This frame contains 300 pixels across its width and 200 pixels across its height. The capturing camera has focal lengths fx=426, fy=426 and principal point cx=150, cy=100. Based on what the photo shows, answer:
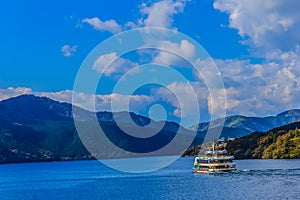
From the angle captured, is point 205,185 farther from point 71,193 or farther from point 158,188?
point 71,193

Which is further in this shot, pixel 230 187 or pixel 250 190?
pixel 230 187

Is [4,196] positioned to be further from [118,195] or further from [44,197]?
[118,195]

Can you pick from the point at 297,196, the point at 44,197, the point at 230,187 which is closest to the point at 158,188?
the point at 230,187

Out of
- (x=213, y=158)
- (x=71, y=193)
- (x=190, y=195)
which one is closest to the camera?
(x=190, y=195)

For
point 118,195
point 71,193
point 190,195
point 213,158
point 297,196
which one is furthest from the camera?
point 213,158

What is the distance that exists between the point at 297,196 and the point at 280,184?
2324 centimetres

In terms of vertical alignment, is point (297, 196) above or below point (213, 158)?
below

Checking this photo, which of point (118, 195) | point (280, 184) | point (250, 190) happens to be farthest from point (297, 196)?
point (118, 195)

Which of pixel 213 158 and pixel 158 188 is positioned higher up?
pixel 213 158

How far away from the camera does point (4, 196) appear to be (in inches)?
4875

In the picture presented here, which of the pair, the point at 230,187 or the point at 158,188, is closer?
the point at 230,187

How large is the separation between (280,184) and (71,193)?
5575 centimetres

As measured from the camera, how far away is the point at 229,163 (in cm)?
16088

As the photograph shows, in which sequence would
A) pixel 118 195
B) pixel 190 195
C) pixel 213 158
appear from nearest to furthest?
1. pixel 190 195
2. pixel 118 195
3. pixel 213 158
